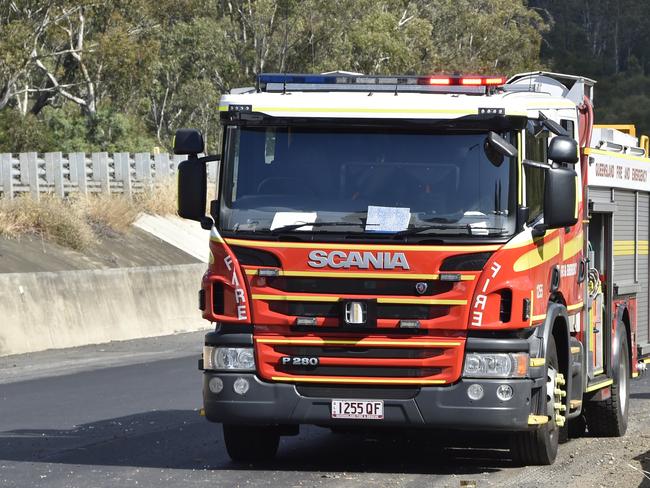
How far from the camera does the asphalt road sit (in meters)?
10.5

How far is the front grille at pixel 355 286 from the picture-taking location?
Answer: 1014cm

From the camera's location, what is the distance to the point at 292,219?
10.4 meters

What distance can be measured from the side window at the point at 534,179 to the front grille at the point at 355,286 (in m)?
0.88

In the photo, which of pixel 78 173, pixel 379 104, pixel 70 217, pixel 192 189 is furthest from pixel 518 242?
pixel 78 173

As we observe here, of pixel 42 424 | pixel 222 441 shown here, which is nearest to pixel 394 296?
pixel 222 441

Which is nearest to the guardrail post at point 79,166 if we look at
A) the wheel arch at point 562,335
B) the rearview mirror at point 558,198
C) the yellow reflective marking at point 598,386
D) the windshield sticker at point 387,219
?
the yellow reflective marking at point 598,386

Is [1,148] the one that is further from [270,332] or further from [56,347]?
[270,332]

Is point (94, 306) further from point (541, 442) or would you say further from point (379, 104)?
point (379, 104)

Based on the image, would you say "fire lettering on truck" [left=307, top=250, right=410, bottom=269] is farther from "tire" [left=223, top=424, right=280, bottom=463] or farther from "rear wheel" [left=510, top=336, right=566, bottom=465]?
"tire" [left=223, top=424, right=280, bottom=463]

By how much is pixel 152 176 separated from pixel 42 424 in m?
28.0

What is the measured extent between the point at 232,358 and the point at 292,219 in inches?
41.2

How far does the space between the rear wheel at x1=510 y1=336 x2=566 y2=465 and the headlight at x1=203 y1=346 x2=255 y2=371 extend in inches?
82.1

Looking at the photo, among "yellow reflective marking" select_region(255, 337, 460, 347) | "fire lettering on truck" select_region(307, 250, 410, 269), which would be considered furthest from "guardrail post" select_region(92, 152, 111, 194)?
"fire lettering on truck" select_region(307, 250, 410, 269)

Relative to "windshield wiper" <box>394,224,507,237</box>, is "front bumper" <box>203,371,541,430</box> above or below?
below
